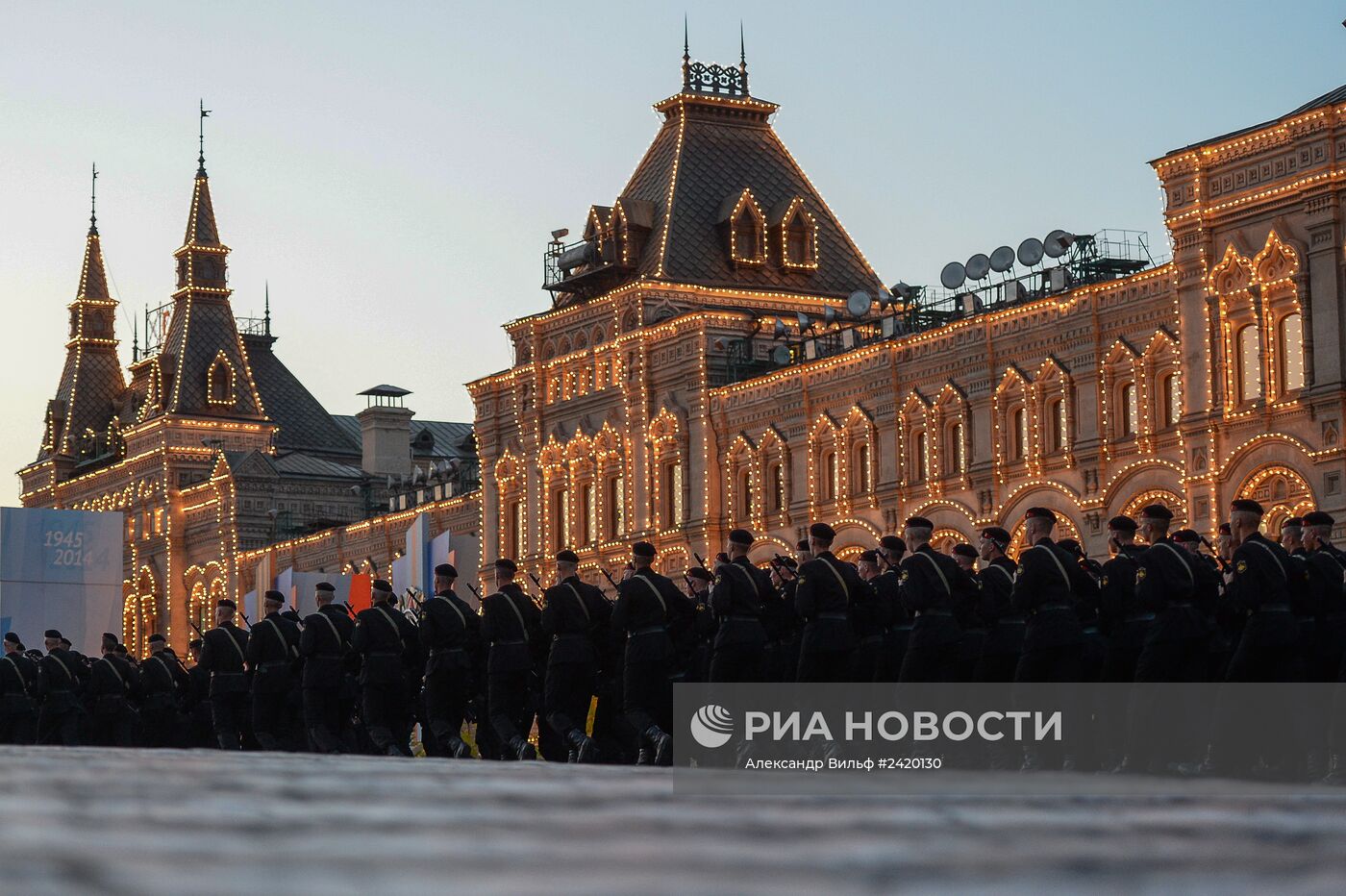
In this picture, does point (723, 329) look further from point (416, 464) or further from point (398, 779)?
point (398, 779)

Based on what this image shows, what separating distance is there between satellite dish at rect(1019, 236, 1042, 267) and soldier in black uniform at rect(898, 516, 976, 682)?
69.8ft

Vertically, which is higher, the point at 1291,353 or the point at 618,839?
the point at 1291,353

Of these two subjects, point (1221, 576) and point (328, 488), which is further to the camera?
point (328, 488)

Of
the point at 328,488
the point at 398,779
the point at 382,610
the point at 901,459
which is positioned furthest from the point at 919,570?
the point at 328,488

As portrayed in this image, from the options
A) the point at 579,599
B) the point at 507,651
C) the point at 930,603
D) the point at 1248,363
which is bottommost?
the point at 507,651

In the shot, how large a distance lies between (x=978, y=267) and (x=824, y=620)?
22.5 metres

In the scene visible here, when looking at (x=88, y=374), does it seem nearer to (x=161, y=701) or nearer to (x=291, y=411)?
(x=291, y=411)

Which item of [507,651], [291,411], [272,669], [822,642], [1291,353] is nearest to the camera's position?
[822,642]

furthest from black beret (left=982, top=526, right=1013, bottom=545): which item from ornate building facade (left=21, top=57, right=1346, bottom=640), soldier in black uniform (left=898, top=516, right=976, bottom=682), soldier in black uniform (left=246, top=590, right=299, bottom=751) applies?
ornate building facade (left=21, top=57, right=1346, bottom=640)

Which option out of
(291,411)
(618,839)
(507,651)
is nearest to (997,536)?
(507,651)

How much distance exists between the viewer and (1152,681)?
565 inches

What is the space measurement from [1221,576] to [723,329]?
28671 mm

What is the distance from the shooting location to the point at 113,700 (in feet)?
80.8

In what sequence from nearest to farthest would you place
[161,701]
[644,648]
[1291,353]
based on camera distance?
[644,648] < [161,701] < [1291,353]
